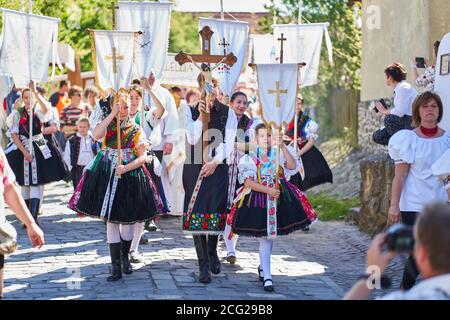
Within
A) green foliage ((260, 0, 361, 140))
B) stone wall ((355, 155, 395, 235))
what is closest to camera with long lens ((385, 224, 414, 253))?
stone wall ((355, 155, 395, 235))

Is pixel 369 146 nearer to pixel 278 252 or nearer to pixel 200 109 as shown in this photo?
pixel 278 252

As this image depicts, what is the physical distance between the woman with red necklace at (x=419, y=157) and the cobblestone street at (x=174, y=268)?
1.00 metres

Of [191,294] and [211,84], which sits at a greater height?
[211,84]

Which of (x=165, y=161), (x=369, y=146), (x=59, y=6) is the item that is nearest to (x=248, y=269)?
(x=165, y=161)

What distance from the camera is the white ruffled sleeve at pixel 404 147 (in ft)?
22.3

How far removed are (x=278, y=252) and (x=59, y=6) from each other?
9887 mm

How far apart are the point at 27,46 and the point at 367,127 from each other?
8.32m

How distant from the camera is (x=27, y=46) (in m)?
11.2

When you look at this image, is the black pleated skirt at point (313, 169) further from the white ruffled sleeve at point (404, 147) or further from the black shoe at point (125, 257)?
the white ruffled sleeve at point (404, 147)

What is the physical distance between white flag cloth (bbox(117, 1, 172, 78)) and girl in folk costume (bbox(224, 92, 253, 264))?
2.27m

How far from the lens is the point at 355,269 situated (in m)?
8.98

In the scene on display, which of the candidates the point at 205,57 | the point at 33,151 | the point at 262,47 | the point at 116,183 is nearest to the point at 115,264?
the point at 116,183

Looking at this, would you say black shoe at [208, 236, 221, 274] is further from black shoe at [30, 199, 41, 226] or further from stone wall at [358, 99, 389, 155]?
stone wall at [358, 99, 389, 155]

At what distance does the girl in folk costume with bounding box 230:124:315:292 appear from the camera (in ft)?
25.1
